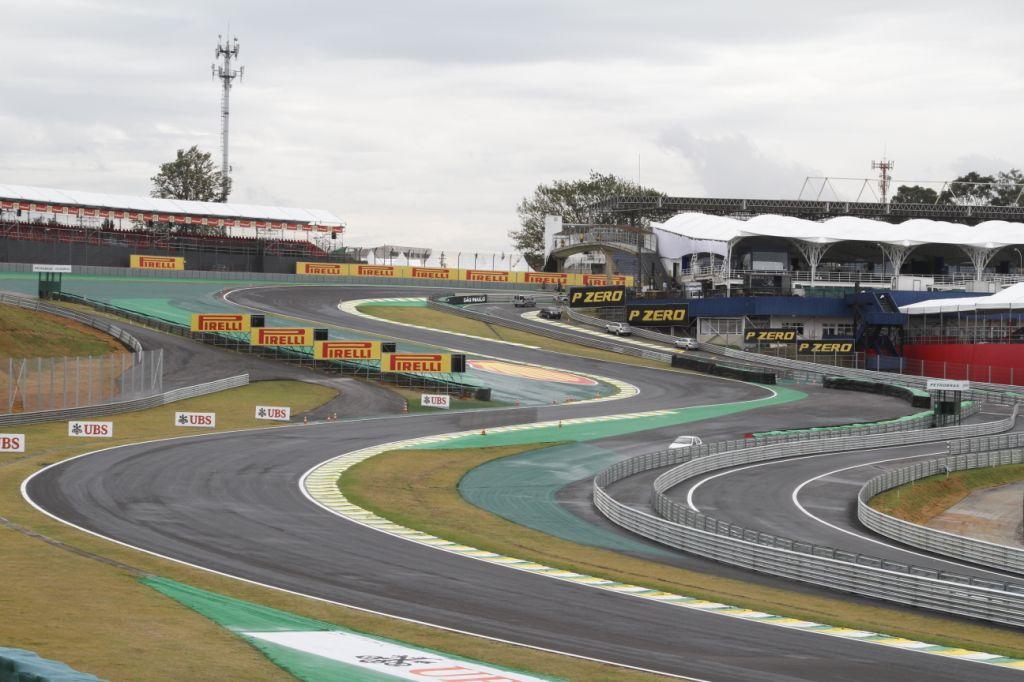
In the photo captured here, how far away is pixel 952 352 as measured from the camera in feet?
325

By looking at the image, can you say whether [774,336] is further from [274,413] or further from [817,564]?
[817,564]

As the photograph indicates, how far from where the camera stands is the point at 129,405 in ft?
190

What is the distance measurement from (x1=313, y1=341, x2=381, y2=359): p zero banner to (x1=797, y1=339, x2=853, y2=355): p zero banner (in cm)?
4241

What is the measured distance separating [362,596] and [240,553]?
199 inches

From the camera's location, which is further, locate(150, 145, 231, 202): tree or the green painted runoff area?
locate(150, 145, 231, 202): tree

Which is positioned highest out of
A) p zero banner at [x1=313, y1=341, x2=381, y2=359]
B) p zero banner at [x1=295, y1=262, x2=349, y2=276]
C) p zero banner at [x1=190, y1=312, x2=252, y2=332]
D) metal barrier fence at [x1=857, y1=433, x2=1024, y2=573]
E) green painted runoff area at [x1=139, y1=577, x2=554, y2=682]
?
p zero banner at [x1=295, y1=262, x2=349, y2=276]

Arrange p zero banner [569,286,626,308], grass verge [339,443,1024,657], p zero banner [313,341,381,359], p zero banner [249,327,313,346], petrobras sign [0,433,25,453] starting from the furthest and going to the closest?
p zero banner [569,286,626,308], p zero banner [249,327,313,346], p zero banner [313,341,381,359], petrobras sign [0,433,25,453], grass verge [339,443,1024,657]

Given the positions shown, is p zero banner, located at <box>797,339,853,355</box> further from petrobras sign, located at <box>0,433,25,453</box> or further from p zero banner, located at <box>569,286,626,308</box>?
petrobras sign, located at <box>0,433,25,453</box>

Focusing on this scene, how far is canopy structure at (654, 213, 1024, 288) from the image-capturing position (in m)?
118

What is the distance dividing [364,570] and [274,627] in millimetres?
5714

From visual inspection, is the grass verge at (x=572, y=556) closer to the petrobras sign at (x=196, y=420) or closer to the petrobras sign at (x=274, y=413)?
the petrobras sign at (x=196, y=420)

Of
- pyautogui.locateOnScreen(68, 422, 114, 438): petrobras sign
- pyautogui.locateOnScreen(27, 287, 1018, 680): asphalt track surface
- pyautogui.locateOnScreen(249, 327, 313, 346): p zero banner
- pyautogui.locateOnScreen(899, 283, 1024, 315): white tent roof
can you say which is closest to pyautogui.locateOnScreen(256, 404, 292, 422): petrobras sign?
pyautogui.locateOnScreen(27, 287, 1018, 680): asphalt track surface

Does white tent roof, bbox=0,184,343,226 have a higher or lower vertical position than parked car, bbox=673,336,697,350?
higher

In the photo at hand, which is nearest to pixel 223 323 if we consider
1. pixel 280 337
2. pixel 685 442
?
pixel 280 337
